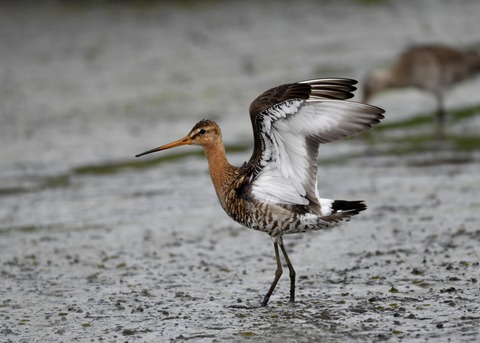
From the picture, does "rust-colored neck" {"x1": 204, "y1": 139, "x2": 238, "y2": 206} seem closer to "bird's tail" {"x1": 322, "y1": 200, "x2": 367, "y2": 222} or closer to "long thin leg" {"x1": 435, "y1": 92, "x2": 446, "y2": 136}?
"bird's tail" {"x1": 322, "y1": 200, "x2": 367, "y2": 222}

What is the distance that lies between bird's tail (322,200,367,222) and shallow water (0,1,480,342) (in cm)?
60

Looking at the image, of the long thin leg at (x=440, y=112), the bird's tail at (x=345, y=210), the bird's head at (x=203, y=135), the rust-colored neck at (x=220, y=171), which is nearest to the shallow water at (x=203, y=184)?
the long thin leg at (x=440, y=112)

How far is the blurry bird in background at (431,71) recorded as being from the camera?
15352mm

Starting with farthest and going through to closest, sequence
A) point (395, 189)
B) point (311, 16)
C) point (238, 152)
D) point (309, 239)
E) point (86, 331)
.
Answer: point (311, 16) → point (238, 152) → point (395, 189) → point (309, 239) → point (86, 331)

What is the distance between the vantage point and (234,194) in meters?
7.15

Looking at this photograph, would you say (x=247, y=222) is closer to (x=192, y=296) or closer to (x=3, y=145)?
(x=192, y=296)

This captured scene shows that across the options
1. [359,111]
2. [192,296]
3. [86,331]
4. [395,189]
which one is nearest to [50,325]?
[86,331]

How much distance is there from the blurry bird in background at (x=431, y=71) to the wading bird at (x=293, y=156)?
846 cm

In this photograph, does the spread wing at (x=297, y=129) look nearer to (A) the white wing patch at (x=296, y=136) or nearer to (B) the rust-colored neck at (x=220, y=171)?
(A) the white wing patch at (x=296, y=136)

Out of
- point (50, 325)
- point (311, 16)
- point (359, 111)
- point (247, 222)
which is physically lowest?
point (50, 325)

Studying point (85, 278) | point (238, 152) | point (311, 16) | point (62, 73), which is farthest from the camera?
point (311, 16)

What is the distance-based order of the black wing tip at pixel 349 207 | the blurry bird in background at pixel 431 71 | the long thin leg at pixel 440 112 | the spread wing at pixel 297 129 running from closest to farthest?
the spread wing at pixel 297 129
the black wing tip at pixel 349 207
the long thin leg at pixel 440 112
the blurry bird in background at pixel 431 71

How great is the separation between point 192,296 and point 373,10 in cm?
1533

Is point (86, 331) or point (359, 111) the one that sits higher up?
point (359, 111)
